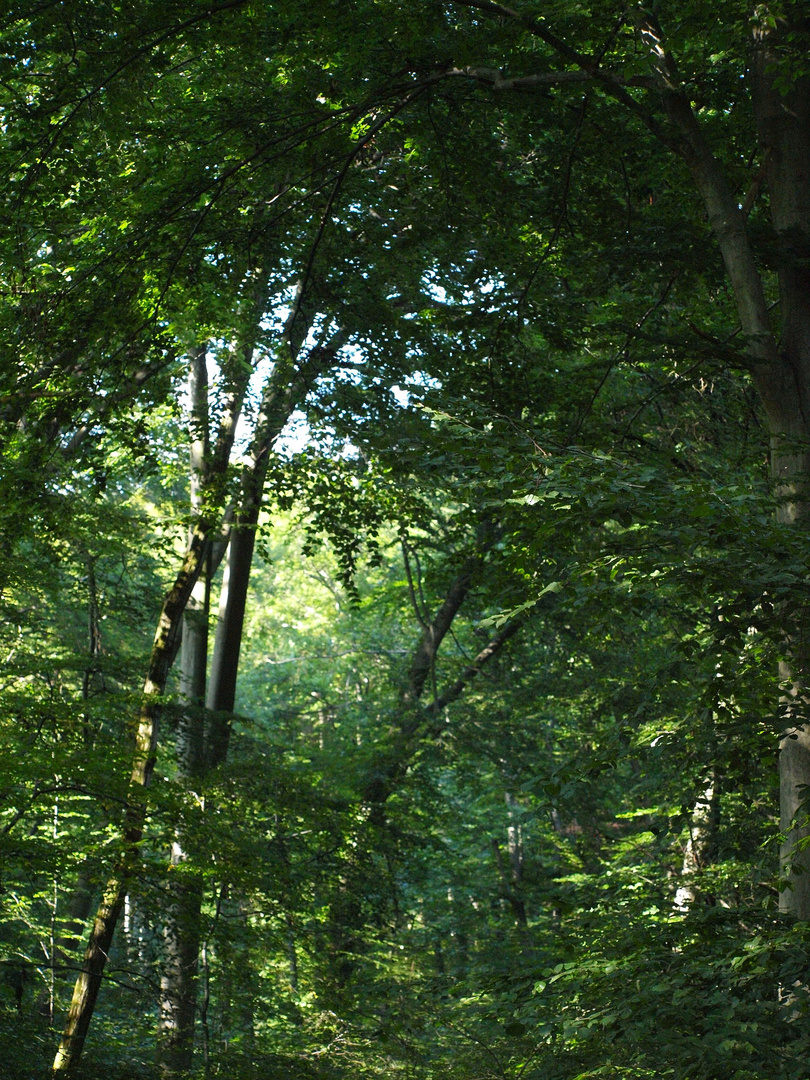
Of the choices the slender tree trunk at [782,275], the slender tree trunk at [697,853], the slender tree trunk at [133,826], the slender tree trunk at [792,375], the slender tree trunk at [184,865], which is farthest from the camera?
the slender tree trunk at [697,853]

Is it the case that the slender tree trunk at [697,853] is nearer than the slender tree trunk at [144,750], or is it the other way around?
the slender tree trunk at [144,750]

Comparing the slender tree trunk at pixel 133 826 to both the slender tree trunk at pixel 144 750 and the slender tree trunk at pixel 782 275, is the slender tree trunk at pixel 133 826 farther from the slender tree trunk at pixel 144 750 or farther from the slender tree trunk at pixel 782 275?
the slender tree trunk at pixel 782 275

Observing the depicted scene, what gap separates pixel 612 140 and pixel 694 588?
318cm

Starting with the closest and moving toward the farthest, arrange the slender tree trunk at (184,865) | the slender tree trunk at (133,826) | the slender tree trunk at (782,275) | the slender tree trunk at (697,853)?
the slender tree trunk at (782,275) < the slender tree trunk at (133,826) < the slender tree trunk at (184,865) < the slender tree trunk at (697,853)

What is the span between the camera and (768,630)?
384 cm

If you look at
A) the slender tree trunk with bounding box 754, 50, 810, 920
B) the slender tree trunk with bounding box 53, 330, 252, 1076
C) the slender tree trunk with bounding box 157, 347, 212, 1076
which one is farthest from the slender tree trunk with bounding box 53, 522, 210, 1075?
the slender tree trunk with bounding box 754, 50, 810, 920

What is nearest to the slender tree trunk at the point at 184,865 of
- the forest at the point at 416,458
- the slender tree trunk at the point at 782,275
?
the forest at the point at 416,458

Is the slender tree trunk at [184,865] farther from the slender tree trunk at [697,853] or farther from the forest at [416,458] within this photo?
the slender tree trunk at [697,853]

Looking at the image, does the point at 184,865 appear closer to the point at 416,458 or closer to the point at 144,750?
the point at 144,750

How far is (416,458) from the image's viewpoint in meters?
4.10

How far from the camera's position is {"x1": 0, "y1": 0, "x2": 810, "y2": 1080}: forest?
11.8ft

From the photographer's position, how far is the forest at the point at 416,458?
3.61 m

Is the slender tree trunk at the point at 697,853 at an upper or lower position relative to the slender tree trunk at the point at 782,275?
lower

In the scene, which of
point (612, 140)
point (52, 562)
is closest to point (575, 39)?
point (612, 140)
